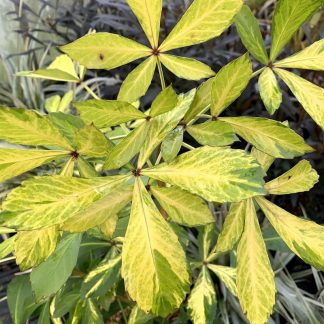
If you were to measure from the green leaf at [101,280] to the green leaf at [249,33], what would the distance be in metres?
0.37

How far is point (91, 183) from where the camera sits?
38 cm

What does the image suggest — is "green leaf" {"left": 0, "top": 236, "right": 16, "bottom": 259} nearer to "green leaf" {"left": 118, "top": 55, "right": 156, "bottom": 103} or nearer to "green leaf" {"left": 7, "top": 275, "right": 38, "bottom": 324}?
"green leaf" {"left": 7, "top": 275, "right": 38, "bottom": 324}

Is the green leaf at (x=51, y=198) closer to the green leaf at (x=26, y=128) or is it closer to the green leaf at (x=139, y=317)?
the green leaf at (x=26, y=128)

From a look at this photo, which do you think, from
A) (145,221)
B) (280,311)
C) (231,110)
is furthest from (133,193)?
(231,110)

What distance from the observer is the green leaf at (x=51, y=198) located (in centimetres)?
35

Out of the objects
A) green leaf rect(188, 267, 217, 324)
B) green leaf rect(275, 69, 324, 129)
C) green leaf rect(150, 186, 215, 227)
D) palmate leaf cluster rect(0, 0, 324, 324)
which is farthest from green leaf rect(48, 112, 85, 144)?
green leaf rect(188, 267, 217, 324)

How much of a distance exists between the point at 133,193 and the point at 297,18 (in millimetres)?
205

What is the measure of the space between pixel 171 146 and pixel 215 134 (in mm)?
40

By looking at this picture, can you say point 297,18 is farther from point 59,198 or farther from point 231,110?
point 231,110

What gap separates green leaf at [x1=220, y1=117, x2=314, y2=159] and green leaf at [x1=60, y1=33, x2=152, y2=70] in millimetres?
125

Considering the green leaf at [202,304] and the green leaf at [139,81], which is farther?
the green leaf at [202,304]

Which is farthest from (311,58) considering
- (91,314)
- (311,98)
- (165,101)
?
(91,314)

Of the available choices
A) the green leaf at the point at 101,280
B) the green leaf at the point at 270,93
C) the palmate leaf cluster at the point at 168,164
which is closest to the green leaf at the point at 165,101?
the palmate leaf cluster at the point at 168,164

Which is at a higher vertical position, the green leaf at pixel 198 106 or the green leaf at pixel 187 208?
the green leaf at pixel 198 106
